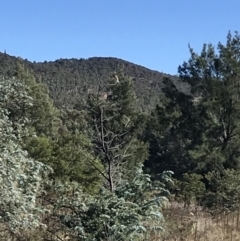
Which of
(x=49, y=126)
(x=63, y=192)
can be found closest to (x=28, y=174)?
(x=63, y=192)

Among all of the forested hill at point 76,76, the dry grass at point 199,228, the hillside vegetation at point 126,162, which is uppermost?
the forested hill at point 76,76

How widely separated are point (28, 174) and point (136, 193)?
1.36 m

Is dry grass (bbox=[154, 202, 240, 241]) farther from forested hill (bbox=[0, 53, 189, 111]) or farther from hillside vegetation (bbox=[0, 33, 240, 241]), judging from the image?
forested hill (bbox=[0, 53, 189, 111])

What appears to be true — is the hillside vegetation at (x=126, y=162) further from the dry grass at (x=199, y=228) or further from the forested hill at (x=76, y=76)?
the forested hill at (x=76, y=76)

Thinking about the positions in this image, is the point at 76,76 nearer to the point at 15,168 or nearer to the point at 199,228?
Result: the point at 199,228

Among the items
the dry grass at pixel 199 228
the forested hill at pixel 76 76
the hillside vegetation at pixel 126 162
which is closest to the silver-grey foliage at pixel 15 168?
the hillside vegetation at pixel 126 162

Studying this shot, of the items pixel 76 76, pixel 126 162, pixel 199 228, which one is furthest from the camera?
A: pixel 76 76

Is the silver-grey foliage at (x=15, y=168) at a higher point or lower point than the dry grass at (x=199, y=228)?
higher

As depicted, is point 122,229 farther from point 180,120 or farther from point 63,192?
point 180,120

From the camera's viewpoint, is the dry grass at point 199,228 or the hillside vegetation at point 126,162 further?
the dry grass at point 199,228

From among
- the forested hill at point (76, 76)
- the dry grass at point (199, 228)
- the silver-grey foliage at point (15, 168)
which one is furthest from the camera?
the forested hill at point (76, 76)

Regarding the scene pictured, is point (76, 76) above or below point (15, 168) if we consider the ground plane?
above

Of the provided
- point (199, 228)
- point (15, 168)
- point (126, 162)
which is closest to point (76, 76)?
point (126, 162)

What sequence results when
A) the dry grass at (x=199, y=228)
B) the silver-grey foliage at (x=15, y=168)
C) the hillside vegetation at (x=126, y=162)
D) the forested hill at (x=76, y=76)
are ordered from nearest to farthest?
1. the silver-grey foliage at (x=15, y=168)
2. the hillside vegetation at (x=126, y=162)
3. the dry grass at (x=199, y=228)
4. the forested hill at (x=76, y=76)
